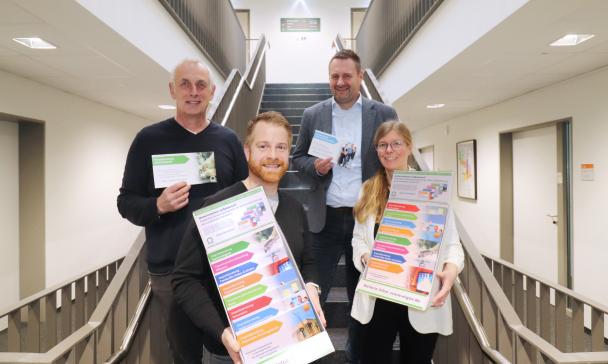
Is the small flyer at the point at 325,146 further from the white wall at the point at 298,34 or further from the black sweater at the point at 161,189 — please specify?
the white wall at the point at 298,34

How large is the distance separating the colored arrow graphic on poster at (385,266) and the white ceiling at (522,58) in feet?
6.05

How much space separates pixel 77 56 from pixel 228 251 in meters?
2.99

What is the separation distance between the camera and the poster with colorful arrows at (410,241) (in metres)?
1.10

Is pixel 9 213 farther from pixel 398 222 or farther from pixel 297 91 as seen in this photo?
pixel 297 91

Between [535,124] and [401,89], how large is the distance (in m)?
1.64

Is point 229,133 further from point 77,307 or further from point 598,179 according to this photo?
point 598,179

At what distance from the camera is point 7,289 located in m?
3.68

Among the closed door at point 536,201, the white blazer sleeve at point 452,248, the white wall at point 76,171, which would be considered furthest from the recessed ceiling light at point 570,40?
the white wall at point 76,171

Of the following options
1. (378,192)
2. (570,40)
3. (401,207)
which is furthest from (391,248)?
(570,40)

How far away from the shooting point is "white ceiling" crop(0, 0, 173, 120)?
85.6 inches

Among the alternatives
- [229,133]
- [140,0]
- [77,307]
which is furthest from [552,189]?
[77,307]

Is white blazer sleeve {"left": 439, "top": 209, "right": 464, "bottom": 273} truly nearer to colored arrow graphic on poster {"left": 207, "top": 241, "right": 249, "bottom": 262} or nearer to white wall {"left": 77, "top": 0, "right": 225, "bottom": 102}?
colored arrow graphic on poster {"left": 207, "top": 241, "right": 249, "bottom": 262}

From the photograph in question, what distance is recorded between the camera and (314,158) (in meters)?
1.63

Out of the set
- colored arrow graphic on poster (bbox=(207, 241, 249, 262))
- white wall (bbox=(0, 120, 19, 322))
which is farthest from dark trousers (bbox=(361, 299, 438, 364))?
white wall (bbox=(0, 120, 19, 322))
